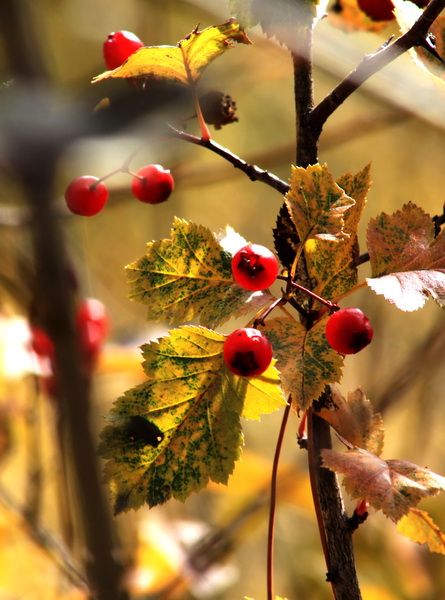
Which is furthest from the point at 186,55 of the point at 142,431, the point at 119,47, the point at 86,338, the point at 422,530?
the point at 86,338

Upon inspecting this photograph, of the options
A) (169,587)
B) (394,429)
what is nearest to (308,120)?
(169,587)

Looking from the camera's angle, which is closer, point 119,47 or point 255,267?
point 255,267

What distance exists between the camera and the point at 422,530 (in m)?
0.49

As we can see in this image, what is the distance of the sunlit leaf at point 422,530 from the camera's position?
483 millimetres

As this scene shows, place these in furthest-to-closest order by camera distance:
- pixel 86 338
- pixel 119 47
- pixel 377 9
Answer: pixel 86 338
pixel 377 9
pixel 119 47

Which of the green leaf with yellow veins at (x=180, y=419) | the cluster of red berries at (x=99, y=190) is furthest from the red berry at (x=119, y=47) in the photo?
the green leaf with yellow veins at (x=180, y=419)

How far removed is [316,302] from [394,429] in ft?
9.76

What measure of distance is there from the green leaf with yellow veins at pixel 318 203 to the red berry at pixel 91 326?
706 mm

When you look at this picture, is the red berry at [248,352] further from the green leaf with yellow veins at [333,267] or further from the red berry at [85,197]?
the red berry at [85,197]

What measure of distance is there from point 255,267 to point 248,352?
2.3 inches

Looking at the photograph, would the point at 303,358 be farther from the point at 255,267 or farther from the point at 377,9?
the point at 377,9

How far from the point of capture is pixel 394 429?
3.26m

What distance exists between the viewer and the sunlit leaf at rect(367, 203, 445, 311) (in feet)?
1.49

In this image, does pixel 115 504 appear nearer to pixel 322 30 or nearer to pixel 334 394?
pixel 334 394
